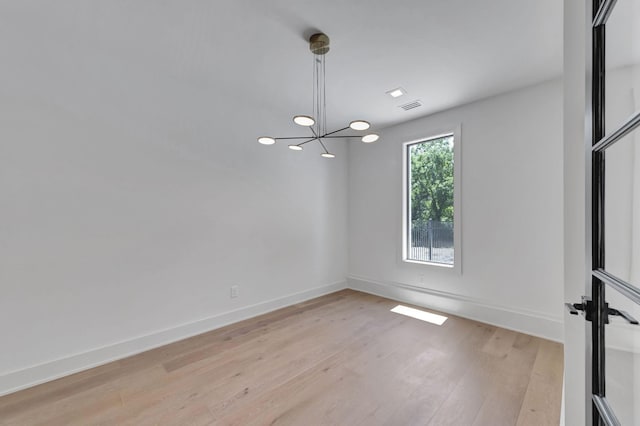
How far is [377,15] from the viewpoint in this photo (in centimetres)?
195

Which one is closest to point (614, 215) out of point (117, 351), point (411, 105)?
point (411, 105)

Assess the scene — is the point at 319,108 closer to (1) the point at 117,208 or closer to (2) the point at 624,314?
(1) the point at 117,208

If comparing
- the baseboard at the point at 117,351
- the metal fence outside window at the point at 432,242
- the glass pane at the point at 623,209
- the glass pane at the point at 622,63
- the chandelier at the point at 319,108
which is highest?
the chandelier at the point at 319,108

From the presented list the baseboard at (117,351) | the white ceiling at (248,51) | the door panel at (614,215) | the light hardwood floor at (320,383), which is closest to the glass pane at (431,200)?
the white ceiling at (248,51)

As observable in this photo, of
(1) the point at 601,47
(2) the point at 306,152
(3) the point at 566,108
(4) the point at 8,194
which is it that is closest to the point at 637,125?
(1) the point at 601,47

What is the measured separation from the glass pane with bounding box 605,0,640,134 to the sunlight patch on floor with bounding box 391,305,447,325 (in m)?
3.10

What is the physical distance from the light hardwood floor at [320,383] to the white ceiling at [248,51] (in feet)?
7.71

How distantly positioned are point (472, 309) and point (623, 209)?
3.18 meters

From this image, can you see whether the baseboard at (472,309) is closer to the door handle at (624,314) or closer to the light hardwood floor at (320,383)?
the light hardwood floor at (320,383)

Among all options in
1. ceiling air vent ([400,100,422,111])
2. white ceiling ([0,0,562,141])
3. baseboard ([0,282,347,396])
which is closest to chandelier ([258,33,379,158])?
white ceiling ([0,0,562,141])

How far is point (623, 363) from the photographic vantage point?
Answer: 662 millimetres

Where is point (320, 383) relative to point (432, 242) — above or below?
below

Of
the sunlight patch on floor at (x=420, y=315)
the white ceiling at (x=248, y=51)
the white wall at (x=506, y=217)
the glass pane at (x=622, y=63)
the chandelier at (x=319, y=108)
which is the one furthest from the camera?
the sunlight patch on floor at (x=420, y=315)

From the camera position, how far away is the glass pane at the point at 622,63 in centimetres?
60
